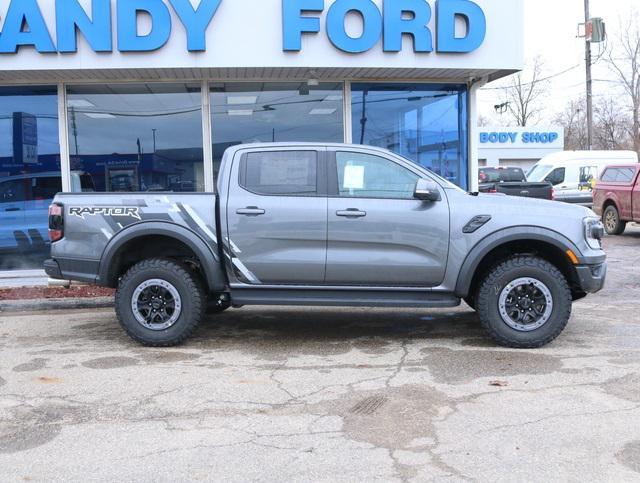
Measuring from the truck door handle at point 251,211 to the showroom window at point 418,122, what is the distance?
4965mm

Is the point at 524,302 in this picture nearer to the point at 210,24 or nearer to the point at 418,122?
the point at 418,122

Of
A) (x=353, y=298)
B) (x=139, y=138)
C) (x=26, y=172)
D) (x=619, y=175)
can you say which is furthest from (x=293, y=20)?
(x=619, y=175)

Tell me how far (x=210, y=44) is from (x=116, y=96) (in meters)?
2.15

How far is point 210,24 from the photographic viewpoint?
356 inches

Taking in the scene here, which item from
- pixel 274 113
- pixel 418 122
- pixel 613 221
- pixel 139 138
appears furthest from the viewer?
pixel 613 221

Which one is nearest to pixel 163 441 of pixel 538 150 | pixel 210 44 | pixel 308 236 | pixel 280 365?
pixel 280 365

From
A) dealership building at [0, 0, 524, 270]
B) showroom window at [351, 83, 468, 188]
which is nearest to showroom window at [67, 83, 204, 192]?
dealership building at [0, 0, 524, 270]

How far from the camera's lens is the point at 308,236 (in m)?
6.00

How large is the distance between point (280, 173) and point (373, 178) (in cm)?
93

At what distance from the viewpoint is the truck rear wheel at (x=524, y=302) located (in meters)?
5.89

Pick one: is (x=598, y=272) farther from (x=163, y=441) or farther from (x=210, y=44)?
(x=210, y=44)

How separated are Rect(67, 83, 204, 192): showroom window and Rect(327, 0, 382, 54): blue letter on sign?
253cm

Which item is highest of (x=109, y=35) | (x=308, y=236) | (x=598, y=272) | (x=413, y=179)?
(x=109, y=35)

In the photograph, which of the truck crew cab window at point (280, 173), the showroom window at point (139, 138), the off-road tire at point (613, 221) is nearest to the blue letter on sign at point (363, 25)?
the showroom window at point (139, 138)
